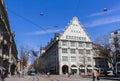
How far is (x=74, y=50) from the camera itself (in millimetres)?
110562

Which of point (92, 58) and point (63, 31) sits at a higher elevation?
point (63, 31)

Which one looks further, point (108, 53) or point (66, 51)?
point (66, 51)

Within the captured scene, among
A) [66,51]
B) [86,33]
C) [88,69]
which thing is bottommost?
[88,69]

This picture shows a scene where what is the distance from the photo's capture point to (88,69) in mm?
110375

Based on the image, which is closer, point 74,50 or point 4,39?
point 4,39

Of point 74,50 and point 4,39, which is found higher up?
point 74,50

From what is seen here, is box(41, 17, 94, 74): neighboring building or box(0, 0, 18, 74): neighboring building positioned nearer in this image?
box(0, 0, 18, 74): neighboring building

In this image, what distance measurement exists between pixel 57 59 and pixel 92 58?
14255mm

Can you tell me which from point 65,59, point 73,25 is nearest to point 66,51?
point 65,59

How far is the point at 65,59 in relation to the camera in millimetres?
107625

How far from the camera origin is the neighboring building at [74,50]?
353 feet

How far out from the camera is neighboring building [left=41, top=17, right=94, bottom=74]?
108 meters

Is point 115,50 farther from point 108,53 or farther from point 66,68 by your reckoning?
point 66,68

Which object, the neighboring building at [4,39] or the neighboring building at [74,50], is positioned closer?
the neighboring building at [4,39]
